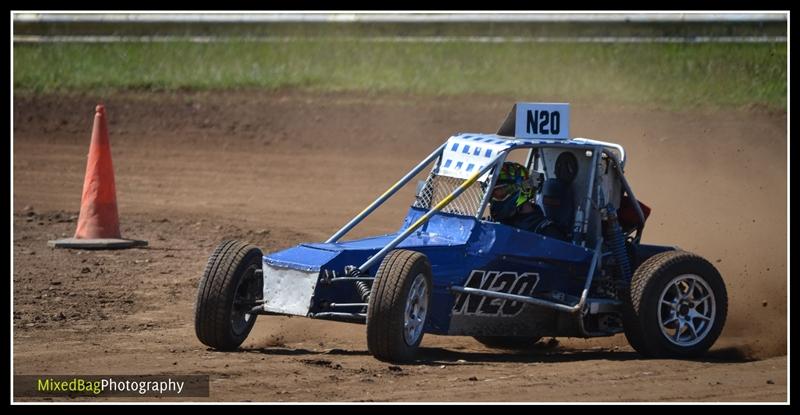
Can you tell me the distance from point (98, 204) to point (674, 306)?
5.73m

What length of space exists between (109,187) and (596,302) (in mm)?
5286

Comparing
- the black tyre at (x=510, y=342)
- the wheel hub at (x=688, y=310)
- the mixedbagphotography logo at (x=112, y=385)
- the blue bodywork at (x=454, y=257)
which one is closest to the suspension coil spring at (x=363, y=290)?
the blue bodywork at (x=454, y=257)

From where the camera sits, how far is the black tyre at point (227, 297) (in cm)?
915

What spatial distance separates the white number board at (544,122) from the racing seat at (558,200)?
0.36 meters

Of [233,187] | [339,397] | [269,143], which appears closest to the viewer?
[339,397]

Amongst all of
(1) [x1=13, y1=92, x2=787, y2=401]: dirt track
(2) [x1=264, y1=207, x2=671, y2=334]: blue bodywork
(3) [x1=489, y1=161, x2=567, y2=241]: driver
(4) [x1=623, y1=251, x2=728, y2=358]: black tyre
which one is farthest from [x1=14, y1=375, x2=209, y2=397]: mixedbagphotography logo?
(4) [x1=623, y1=251, x2=728, y2=358]: black tyre

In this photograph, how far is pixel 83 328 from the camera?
398 inches

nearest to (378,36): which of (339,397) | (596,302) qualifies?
(596,302)

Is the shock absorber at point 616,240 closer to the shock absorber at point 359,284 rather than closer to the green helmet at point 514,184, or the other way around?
the green helmet at point 514,184

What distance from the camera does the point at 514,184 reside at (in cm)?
980

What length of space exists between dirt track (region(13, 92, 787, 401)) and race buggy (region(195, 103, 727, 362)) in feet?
0.75

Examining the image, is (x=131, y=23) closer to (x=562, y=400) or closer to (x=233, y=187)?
(x=233, y=187)

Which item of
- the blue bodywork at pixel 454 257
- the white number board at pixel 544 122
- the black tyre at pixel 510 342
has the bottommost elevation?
the black tyre at pixel 510 342

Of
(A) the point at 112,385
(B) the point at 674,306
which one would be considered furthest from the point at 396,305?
(B) the point at 674,306
